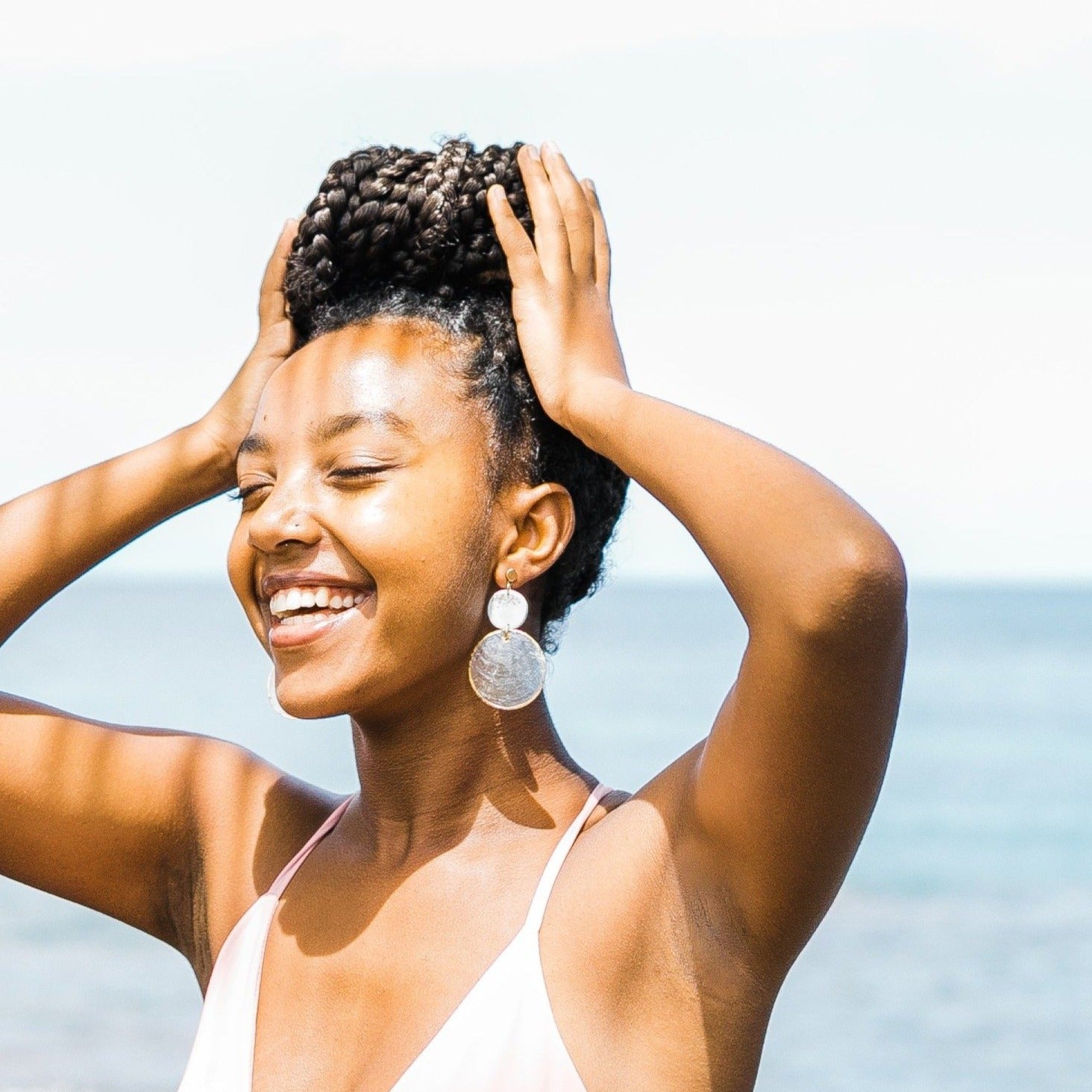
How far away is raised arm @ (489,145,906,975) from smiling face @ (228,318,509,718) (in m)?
0.22

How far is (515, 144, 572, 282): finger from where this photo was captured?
2.54m

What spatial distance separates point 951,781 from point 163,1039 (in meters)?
17.0

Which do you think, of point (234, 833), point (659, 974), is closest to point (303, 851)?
point (234, 833)

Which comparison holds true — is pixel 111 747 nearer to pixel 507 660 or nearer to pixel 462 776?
pixel 462 776

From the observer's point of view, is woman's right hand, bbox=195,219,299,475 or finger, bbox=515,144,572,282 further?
woman's right hand, bbox=195,219,299,475

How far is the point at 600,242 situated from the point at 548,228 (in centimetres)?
10

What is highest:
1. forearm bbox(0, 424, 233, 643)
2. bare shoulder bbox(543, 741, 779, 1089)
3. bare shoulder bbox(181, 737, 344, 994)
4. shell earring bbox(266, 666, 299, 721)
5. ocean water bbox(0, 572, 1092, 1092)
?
forearm bbox(0, 424, 233, 643)

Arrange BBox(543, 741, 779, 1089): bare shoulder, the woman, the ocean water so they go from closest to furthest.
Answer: the woman < BBox(543, 741, 779, 1089): bare shoulder < the ocean water

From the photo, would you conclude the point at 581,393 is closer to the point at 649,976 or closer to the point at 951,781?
the point at 649,976

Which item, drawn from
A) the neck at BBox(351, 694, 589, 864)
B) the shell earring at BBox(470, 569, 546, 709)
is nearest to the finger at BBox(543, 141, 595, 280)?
the shell earring at BBox(470, 569, 546, 709)

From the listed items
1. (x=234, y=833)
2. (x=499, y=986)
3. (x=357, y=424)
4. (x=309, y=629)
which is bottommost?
(x=234, y=833)

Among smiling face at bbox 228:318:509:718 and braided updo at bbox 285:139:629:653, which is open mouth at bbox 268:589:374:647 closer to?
smiling face at bbox 228:318:509:718

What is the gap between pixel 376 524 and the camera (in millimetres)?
2395

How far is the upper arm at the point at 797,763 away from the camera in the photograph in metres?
2.01
